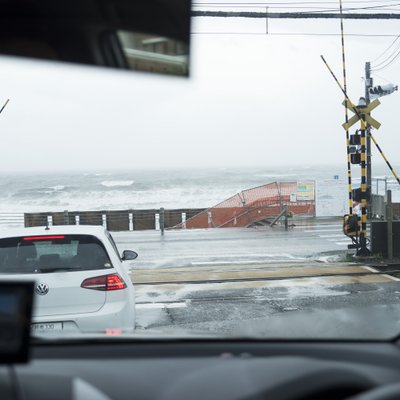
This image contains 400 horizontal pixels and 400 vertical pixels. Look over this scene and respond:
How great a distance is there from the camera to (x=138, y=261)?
1275 centimetres

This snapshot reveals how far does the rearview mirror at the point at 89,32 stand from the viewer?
2346mm

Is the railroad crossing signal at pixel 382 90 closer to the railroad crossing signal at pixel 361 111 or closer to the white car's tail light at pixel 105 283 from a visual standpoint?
the railroad crossing signal at pixel 361 111

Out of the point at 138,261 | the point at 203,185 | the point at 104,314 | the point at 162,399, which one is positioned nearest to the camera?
the point at 162,399

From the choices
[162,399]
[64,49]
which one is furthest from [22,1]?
[162,399]

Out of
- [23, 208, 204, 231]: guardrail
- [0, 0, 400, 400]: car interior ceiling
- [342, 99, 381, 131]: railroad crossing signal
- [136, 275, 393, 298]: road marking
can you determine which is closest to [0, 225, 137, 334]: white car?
[0, 0, 400, 400]: car interior ceiling

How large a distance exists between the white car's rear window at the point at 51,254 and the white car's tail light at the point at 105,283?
0.13m

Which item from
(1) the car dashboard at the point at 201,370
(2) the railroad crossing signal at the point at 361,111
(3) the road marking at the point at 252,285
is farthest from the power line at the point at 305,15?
(1) the car dashboard at the point at 201,370

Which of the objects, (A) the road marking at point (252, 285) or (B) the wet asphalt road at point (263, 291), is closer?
(B) the wet asphalt road at point (263, 291)

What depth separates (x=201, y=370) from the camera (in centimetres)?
222

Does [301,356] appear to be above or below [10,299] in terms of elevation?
below

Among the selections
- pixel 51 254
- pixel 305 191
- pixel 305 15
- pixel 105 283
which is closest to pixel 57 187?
pixel 305 191

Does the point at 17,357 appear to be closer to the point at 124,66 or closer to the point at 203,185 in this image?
the point at 124,66

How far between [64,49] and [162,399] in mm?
1518

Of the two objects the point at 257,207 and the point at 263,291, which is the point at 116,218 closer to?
the point at 257,207
